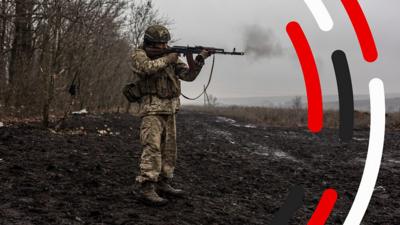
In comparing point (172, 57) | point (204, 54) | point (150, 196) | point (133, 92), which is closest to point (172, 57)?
point (172, 57)

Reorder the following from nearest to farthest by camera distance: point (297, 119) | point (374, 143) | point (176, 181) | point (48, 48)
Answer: point (374, 143)
point (176, 181)
point (48, 48)
point (297, 119)

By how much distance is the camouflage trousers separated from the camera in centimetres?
571

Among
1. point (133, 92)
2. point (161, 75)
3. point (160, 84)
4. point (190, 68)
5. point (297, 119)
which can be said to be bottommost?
point (297, 119)

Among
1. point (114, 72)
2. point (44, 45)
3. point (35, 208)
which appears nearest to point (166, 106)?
point (35, 208)

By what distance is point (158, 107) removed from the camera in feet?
19.1

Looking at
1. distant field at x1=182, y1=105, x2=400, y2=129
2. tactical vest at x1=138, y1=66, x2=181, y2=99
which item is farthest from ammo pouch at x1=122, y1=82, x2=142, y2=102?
distant field at x1=182, y1=105, x2=400, y2=129

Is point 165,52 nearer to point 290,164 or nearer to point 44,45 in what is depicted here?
point 290,164

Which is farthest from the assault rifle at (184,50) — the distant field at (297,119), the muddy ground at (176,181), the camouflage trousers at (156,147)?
the distant field at (297,119)

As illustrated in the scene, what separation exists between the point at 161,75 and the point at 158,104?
1.34 ft

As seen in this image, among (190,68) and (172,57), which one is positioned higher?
(172,57)

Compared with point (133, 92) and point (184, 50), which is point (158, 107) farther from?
point (184, 50)

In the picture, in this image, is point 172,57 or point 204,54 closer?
point 172,57

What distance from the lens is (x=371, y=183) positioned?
203 inches

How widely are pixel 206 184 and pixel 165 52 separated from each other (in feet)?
10.2
